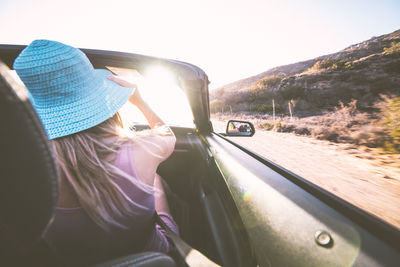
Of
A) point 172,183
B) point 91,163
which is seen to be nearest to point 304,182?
point 91,163

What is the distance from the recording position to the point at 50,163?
0.38 metres

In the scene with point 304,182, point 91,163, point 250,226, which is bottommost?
point 250,226

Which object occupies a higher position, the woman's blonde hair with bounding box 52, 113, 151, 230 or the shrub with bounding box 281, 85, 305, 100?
the woman's blonde hair with bounding box 52, 113, 151, 230

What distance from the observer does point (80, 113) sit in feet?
3.41

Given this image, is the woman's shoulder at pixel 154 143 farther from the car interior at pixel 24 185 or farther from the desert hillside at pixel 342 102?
the desert hillside at pixel 342 102

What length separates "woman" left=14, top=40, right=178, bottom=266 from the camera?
3.15 ft

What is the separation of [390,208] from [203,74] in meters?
1.86

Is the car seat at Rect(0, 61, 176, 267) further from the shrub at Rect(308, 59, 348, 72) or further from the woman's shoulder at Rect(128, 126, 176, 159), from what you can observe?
the shrub at Rect(308, 59, 348, 72)

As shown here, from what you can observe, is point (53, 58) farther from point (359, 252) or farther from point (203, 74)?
point (359, 252)

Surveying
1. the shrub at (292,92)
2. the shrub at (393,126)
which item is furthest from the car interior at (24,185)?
the shrub at (292,92)

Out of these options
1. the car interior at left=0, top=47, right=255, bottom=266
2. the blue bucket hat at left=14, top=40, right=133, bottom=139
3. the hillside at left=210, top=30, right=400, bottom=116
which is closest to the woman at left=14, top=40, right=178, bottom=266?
the blue bucket hat at left=14, top=40, right=133, bottom=139

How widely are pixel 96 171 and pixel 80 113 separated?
385 millimetres

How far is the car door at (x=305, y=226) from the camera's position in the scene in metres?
0.55

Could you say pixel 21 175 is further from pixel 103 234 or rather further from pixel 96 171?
pixel 103 234
